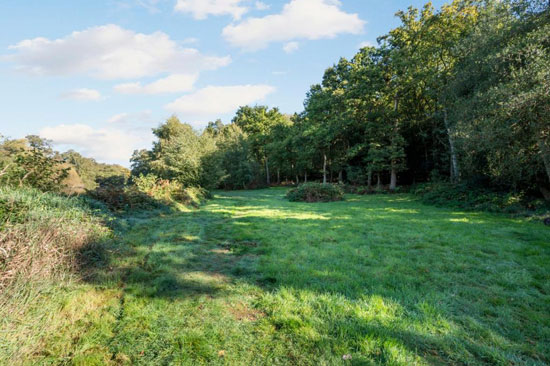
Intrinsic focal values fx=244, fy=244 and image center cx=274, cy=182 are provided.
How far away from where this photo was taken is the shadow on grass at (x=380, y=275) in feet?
7.57

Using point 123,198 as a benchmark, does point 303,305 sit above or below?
below

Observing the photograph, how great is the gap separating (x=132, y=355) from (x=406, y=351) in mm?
2405

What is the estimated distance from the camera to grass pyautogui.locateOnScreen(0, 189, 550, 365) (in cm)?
215

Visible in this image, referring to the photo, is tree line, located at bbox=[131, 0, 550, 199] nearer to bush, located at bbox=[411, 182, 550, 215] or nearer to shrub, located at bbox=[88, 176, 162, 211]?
bush, located at bbox=[411, 182, 550, 215]

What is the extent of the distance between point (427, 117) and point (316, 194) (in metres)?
12.1

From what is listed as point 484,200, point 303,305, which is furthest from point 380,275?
point 484,200

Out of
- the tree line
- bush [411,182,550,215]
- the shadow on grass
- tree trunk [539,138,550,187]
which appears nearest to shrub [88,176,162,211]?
the shadow on grass

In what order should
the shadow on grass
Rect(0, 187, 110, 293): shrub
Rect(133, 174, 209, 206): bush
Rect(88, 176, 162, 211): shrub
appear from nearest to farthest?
the shadow on grass < Rect(0, 187, 110, 293): shrub < Rect(88, 176, 162, 211): shrub < Rect(133, 174, 209, 206): bush

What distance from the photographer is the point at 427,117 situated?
19.8 meters

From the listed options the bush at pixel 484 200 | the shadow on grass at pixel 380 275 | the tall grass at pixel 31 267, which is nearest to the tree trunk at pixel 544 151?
the bush at pixel 484 200

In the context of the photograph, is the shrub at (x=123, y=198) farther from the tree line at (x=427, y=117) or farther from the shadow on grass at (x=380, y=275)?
the tree line at (x=427, y=117)

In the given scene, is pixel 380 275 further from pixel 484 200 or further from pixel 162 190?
pixel 162 190

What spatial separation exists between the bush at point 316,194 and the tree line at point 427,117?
619cm

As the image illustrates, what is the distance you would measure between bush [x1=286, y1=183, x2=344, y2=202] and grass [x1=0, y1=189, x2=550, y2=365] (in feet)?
33.1
